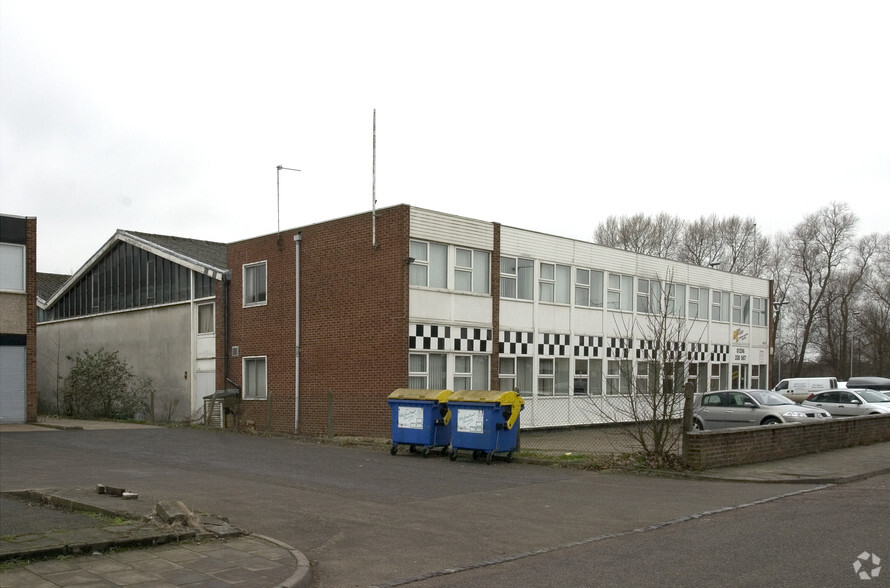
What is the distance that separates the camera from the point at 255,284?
91.8 feet

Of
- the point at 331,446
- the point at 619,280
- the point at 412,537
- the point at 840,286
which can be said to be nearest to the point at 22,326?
the point at 331,446

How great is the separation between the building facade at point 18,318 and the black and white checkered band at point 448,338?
15220mm

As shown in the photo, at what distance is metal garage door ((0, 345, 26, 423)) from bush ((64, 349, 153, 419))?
393 cm

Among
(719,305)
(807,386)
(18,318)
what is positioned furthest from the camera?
(807,386)

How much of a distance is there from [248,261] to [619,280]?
13338 millimetres

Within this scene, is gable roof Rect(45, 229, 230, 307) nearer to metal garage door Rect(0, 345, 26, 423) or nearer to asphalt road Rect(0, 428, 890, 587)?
metal garage door Rect(0, 345, 26, 423)

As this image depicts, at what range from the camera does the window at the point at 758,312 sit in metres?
38.0

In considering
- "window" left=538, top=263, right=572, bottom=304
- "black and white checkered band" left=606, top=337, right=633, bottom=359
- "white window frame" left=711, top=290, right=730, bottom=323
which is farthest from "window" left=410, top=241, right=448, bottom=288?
"white window frame" left=711, top=290, right=730, bottom=323

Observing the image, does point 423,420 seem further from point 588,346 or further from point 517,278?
point 588,346

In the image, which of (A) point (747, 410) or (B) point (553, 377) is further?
(B) point (553, 377)

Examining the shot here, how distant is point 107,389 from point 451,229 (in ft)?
57.3

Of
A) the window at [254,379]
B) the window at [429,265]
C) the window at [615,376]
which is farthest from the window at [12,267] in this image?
the window at [615,376]

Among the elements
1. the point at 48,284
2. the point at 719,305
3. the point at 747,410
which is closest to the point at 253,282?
the point at 747,410

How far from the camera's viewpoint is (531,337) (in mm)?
26312
